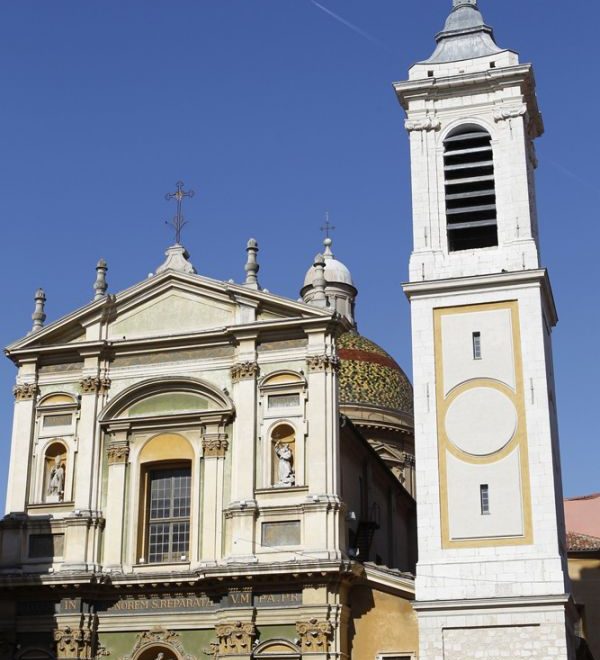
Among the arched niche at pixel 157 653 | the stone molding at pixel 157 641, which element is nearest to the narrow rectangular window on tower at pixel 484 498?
the stone molding at pixel 157 641

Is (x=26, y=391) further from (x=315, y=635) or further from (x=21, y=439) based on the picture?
(x=315, y=635)

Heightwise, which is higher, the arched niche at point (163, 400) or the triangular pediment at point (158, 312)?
the triangular pediment at point (158, 312)

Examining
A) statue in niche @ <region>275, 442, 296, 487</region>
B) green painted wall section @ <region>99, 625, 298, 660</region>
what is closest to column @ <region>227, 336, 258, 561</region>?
statue in niche @ <region>275, 442, 296, 487</region>

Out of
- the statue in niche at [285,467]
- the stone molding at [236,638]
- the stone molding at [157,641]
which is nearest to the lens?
the stone molding at [236,638]

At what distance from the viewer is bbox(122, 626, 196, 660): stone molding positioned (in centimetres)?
2809

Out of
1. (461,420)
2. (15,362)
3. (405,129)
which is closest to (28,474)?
(15,362)

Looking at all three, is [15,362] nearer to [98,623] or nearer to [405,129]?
[98,623]

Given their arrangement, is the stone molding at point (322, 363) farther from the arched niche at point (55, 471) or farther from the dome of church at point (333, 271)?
the dome of church at point (333, 271)

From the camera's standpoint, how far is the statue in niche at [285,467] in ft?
94.0

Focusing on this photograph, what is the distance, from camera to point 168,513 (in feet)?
97.8

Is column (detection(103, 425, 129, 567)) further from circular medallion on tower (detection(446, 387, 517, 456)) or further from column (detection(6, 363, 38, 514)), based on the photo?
circular medallion on tower (detection(446, 387, 517, 456))

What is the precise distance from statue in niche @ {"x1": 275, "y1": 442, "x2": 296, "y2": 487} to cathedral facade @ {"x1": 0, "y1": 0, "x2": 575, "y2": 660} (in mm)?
71

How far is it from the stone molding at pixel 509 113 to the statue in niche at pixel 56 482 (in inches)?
535

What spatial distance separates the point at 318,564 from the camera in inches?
1064
